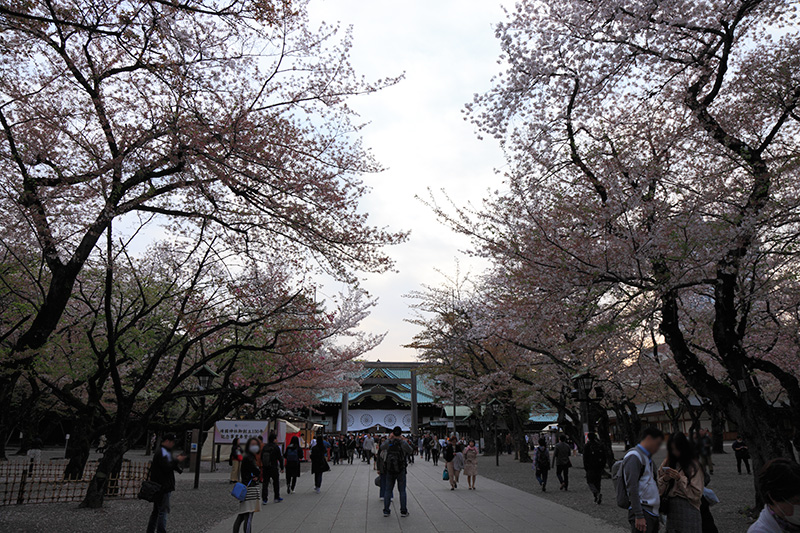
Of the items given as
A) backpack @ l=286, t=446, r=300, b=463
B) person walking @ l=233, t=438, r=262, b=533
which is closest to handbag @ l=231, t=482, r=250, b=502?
person walking @ l=233, t=438, r=262, b=533

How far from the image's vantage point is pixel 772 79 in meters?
9.19

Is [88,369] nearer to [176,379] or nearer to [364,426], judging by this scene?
[176,379]

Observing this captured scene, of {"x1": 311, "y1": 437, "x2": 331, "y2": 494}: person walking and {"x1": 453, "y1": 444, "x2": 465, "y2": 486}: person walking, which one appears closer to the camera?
{"x1": 311, "y1": 437, "x2": 331, "y2": 494}: person walking

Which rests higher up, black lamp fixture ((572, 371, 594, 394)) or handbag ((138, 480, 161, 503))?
black lamp fixture ((572, 371, 594, 394))

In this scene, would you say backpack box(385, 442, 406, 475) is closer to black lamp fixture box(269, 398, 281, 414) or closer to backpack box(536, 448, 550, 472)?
backpack box(536, 448, 550, 472)

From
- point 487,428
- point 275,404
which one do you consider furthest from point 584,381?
point 487,428

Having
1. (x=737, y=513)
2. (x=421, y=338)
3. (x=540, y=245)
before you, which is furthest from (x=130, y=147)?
(x=421, y=338)

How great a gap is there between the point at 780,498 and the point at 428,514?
30.1 feet

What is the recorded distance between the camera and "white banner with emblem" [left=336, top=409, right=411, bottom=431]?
2292 inches

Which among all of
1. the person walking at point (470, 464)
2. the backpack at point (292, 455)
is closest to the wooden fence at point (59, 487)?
the backpack at point (292, 455)

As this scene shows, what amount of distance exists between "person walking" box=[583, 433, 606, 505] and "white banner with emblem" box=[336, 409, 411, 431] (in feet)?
152

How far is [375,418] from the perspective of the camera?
58375mm

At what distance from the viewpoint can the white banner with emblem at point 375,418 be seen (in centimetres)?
5822

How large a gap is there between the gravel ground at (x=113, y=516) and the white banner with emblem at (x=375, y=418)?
150 ft
